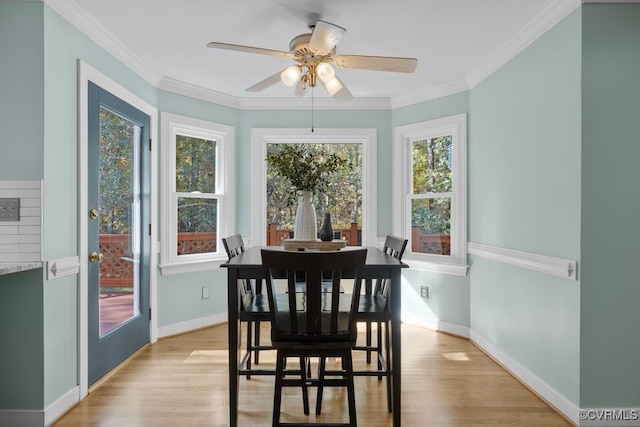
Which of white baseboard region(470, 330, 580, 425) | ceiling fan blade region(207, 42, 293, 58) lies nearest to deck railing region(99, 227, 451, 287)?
white baseboard region(470, 330, 580, 425)

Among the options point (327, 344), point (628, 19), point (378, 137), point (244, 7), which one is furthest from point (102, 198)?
point (628, 19)

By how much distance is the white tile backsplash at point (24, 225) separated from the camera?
236cm

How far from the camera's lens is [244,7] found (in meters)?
2.64

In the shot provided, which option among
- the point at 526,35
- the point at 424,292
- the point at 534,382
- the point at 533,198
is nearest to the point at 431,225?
the point at 424,292

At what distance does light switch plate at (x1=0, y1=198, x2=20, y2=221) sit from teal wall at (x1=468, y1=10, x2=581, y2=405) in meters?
3.17

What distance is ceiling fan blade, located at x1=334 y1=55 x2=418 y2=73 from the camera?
2.46 meters

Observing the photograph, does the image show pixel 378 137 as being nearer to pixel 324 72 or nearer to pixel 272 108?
pixel 272 108

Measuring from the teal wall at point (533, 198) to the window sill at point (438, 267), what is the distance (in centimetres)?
18

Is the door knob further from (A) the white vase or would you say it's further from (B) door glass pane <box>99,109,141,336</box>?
(A) the white vase

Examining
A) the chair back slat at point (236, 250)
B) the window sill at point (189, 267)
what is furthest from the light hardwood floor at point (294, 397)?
the window sill at point (189, 267)

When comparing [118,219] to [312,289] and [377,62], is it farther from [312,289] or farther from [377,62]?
[377,62]

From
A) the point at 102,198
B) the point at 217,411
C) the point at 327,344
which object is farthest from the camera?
the point at 102,198

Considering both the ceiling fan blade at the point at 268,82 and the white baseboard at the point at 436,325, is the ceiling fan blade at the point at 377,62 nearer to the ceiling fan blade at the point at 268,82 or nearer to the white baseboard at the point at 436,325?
the ceiling fan blade at the point at 268,82

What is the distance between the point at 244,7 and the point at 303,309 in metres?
1.91
